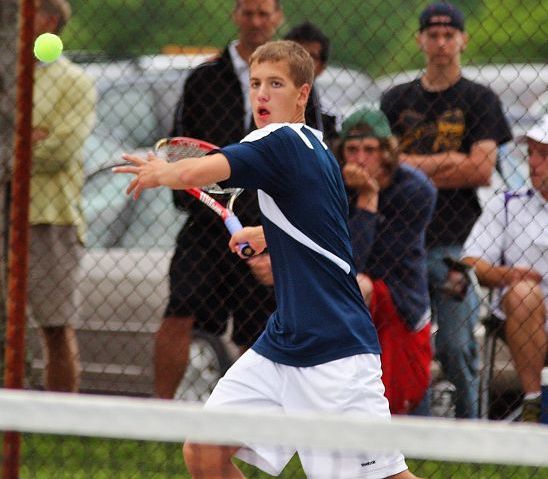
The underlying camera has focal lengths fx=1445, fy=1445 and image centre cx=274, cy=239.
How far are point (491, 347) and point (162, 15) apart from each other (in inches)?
101

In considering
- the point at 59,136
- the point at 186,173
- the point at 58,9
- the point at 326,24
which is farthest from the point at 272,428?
the point at 326,24

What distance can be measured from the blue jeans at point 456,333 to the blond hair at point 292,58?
200 centimetres

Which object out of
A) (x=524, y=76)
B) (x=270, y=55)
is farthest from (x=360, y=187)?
(x=524, y=76)

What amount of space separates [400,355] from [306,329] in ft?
5.82

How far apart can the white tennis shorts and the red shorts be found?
5.33 ft

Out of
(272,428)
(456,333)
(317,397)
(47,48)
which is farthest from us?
(456,333)

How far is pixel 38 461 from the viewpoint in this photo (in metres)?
5.68

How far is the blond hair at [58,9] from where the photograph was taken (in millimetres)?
6059

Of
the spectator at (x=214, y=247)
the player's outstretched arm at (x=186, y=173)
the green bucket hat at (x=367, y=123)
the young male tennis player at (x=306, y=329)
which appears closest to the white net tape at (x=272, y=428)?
the player's outstretched arm at (x=186, y=173)

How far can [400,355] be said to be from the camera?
580 centimetres

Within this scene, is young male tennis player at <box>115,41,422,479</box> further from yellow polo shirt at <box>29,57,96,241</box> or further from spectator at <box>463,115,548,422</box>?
yellow polo shirt at <box>29,57,96,241</box>

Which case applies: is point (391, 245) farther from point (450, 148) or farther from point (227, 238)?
point (227, 238)

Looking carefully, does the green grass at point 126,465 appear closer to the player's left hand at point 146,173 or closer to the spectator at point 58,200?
the spectator at point 58,200

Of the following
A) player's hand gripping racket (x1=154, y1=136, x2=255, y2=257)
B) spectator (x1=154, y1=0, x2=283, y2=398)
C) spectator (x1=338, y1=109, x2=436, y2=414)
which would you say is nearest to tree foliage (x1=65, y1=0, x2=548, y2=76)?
spectator (x1=154, y1=0, x2=283, y2=398)
